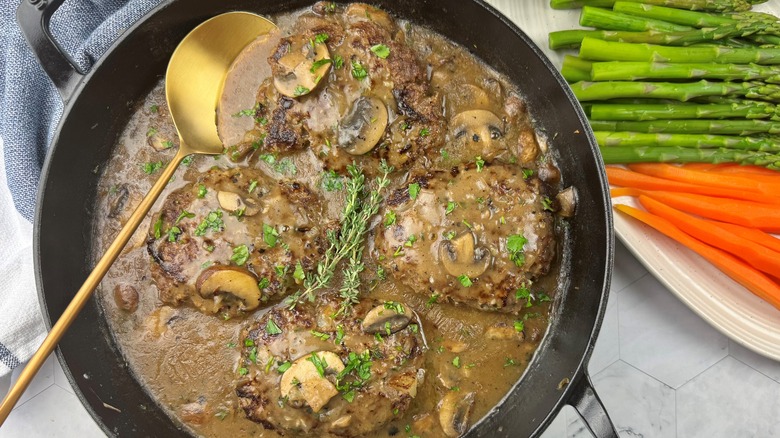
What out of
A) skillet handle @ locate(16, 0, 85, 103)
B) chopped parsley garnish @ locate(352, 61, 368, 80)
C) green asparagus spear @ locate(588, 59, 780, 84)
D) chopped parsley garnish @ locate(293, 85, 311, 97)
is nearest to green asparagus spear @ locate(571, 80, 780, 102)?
green asparagus spear @ locate(588, 59, 780, 84)

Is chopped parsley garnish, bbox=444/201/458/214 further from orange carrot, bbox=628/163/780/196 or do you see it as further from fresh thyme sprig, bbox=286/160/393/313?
orange carrot, bbox=628/163/780/196

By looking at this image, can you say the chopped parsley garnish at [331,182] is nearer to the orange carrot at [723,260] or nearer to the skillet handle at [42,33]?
the skillet handle at [42,33]

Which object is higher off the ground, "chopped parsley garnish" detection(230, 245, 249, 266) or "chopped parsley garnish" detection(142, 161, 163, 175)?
"chopped parsley garnish" detection(142, 161, 163, 175)

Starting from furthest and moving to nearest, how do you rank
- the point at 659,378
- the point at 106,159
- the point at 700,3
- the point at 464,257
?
the point at 659,378, the point at 700,3, the point at 106,159, the point at 464,257

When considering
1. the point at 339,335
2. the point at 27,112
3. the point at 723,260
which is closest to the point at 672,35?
the point at 723,260

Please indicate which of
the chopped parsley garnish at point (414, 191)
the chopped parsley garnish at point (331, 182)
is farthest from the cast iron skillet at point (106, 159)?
the chopped parsley garnish at point (331, 182)

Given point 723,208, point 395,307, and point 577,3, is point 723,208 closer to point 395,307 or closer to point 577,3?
point 577,3
